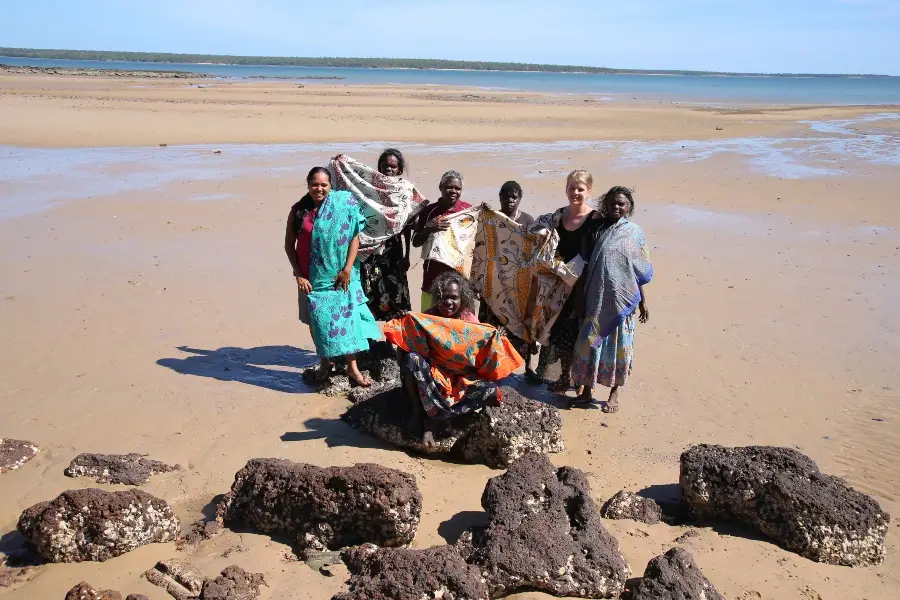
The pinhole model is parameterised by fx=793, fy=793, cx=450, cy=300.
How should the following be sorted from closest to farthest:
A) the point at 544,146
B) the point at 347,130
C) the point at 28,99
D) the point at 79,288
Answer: the point at 79,288 < the point at 544,146 < the point at 347,130 < the point at 28,99

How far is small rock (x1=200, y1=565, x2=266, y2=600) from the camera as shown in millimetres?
3367

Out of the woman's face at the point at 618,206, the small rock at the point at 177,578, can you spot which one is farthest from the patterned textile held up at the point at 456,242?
the small rock at the point at 177,578

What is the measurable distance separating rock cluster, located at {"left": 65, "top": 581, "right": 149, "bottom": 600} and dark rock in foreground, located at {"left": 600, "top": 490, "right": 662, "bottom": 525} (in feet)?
7.59

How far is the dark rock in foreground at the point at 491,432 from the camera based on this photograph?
4.63 metres

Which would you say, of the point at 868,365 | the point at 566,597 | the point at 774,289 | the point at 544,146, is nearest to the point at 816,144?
the point at 544,146

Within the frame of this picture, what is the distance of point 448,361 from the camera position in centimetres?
466

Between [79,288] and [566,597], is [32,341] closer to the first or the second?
[79,288]

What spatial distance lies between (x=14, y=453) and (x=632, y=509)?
3.54 m

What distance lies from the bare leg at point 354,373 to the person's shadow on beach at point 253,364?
1.03ft

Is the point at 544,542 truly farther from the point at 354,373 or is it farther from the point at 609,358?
the point at 354,373

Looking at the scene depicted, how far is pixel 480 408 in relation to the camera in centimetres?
466

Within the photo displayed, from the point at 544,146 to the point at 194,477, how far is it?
57.5 feet

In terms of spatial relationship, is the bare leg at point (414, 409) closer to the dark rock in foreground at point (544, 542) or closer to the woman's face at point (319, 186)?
the dark rock in foreground at point (544, 542)

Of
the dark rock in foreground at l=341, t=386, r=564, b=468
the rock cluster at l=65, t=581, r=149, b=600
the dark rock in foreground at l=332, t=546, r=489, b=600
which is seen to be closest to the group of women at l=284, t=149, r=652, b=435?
the dark rock in foreground at l=341, t=386, r=564, b=468
